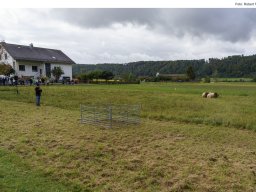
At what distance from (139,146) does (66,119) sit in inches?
232

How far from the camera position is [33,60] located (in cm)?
5831

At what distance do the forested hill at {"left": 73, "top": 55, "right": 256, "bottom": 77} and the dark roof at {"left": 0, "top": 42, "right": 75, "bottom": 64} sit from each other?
7753cm

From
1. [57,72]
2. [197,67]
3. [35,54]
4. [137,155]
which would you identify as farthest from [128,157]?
[197,67]

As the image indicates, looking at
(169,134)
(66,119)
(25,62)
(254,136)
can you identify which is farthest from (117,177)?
(25,62)

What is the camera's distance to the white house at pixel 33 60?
55.6 meters

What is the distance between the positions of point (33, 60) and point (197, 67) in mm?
128810

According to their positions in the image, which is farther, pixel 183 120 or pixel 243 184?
pixel 183 120

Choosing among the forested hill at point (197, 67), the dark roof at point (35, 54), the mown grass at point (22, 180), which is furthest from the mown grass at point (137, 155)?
the forested hill at point (197, 67)

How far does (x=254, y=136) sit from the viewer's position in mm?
10531

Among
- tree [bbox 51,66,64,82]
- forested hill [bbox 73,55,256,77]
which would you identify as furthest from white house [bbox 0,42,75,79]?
forested hill [bbox 73,55,256,77]

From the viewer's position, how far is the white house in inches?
2190

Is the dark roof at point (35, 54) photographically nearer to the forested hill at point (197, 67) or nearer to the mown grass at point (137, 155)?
the mown grass at point (137, 155)

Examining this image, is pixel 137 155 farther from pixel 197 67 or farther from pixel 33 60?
pixel 197 67

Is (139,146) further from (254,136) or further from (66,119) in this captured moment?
(66,119)
